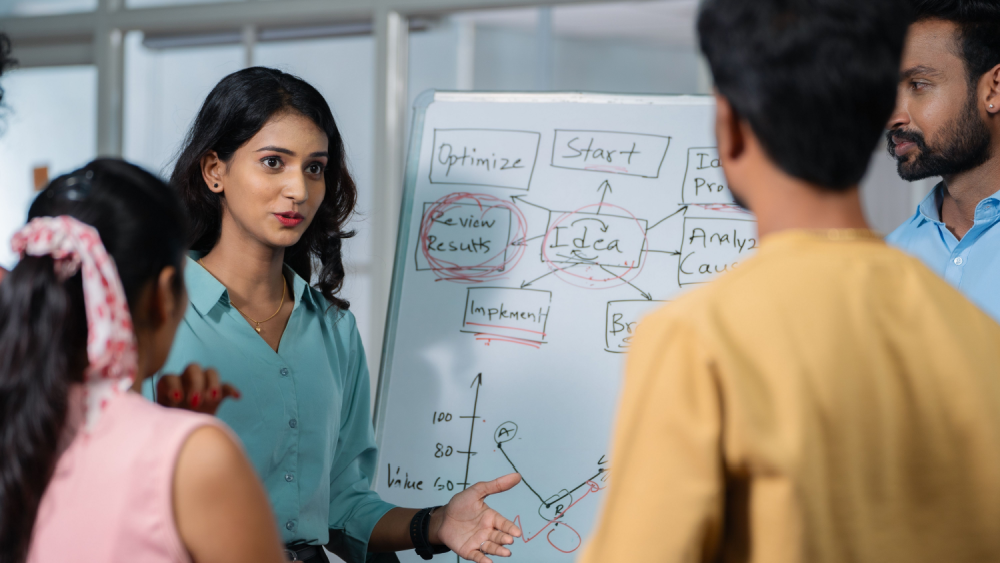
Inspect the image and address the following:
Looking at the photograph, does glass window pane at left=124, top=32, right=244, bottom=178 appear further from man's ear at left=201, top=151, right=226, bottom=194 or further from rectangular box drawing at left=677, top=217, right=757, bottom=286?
rectangular box drawing at left=677, top=217, right=757, bottom=286

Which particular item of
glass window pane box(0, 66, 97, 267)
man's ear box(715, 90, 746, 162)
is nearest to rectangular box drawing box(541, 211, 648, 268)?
man's ear box(715, 90, 746, 162)

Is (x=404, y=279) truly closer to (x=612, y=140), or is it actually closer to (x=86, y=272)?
(x=612, y=140)

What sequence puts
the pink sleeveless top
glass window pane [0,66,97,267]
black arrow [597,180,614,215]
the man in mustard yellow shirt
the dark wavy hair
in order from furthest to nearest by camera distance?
1. glass window pane [0,66,97,267]
2. black arrow [597,180,614,215]
3. the dark wavy hair
4. the pink sleeveless top
5. the man in mustard yellow shirt

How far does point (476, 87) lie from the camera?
2920 millimetres

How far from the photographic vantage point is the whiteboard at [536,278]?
1.65m

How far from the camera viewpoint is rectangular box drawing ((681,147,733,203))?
1.74m

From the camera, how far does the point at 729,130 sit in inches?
27.3

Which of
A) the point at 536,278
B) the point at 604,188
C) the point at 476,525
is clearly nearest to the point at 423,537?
the point at 476,525

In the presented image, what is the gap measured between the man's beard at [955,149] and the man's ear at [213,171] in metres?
1.28

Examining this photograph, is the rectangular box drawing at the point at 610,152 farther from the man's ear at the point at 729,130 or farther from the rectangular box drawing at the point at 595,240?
the man's ear at the point at 729,130

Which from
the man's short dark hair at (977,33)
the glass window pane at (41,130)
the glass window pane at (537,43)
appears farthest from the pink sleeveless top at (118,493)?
the glass window pane at (41,130)

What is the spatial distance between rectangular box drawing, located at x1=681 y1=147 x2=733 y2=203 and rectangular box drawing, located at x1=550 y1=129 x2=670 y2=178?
0.06 metres

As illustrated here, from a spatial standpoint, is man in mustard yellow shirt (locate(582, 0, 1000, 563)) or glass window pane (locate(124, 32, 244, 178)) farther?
glass window pane (locate(124, 32, 244, 178))

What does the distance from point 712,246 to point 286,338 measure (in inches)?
35.3
